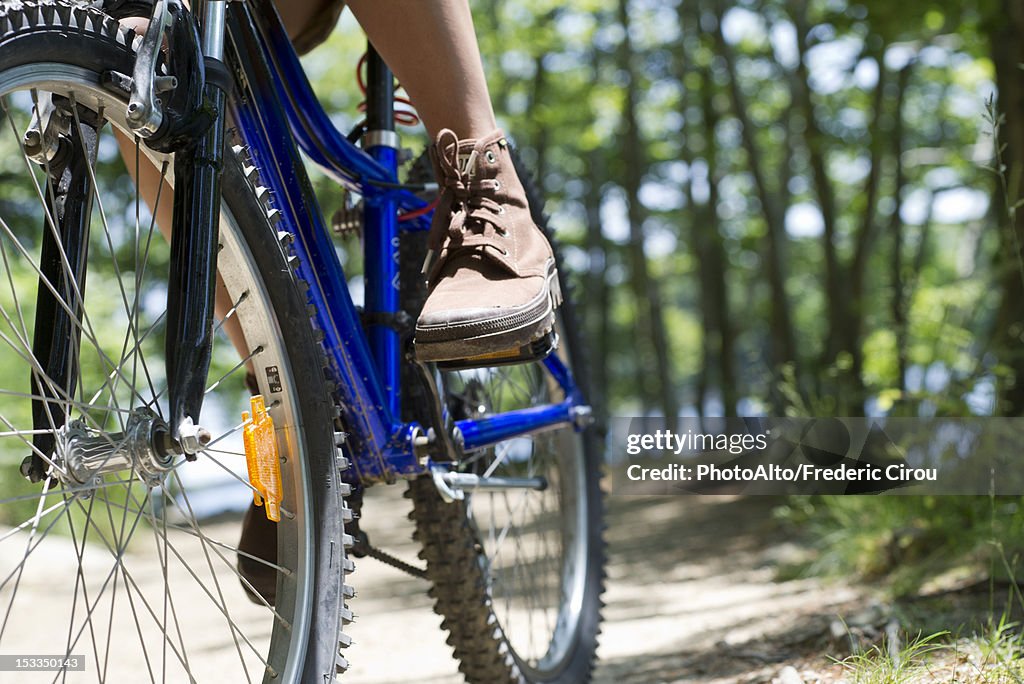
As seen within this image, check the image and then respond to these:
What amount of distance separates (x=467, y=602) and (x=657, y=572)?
11.0ft

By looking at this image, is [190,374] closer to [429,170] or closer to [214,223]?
[214,223]

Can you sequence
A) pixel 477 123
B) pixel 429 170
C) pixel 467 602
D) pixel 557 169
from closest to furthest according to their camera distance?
pixel 477 123 → pixel 467 602 → pixel 429 170 → pixel 557 169

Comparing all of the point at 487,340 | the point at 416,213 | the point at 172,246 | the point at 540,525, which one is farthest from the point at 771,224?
the point at 172,246

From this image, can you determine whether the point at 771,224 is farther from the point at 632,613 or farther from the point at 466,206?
the point at 466,206

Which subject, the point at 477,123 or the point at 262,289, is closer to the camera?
the point at 262,289

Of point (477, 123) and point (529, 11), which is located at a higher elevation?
point (529, 11)

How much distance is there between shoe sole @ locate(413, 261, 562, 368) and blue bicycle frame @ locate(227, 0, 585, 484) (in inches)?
8.6

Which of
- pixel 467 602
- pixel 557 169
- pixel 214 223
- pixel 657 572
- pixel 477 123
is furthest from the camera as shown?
pixel 557 169

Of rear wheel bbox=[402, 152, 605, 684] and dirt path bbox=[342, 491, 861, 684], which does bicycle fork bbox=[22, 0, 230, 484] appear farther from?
dirt path bbox=[342, 491, 861, 684]

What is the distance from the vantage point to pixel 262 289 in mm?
1361

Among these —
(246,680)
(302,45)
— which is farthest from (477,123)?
(246,680)

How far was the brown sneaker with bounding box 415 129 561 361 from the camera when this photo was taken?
139cm

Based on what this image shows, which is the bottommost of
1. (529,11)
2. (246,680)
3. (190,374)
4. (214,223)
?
(246,680)

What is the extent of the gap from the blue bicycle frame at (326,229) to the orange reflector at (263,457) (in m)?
0.20
